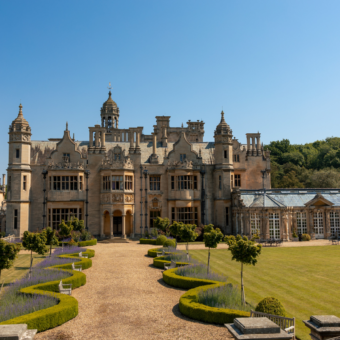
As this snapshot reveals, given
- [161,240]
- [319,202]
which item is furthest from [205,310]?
[319,202]

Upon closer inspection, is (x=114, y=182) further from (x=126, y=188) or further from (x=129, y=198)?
(x=129, y=198)

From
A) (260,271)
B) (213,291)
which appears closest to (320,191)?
(260,271)

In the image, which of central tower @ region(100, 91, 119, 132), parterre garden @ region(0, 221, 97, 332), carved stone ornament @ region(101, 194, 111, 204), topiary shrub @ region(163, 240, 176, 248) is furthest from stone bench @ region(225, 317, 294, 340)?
central tower @ region(100, 91, 119, 132)

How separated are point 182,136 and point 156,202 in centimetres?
1054

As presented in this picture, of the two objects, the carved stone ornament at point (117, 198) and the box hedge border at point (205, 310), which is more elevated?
the carved stone ornament at point (117, 198)

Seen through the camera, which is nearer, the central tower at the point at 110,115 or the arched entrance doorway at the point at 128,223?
the arched entrance doorway at the point at 128,223

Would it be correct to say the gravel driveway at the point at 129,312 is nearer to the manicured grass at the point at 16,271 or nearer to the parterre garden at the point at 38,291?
the parterre garden at the point at 38,291

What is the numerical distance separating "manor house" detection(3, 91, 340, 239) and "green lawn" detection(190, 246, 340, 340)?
1417cm

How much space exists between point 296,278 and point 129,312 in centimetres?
1142

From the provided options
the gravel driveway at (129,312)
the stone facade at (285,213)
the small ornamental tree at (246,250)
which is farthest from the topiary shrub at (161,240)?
the small ornamental tree at (246,250)

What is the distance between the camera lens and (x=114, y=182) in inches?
1898

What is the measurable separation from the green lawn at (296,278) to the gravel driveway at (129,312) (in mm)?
3879

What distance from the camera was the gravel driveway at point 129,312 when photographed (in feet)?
43.0

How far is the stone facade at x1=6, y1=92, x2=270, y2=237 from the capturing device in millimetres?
46969
